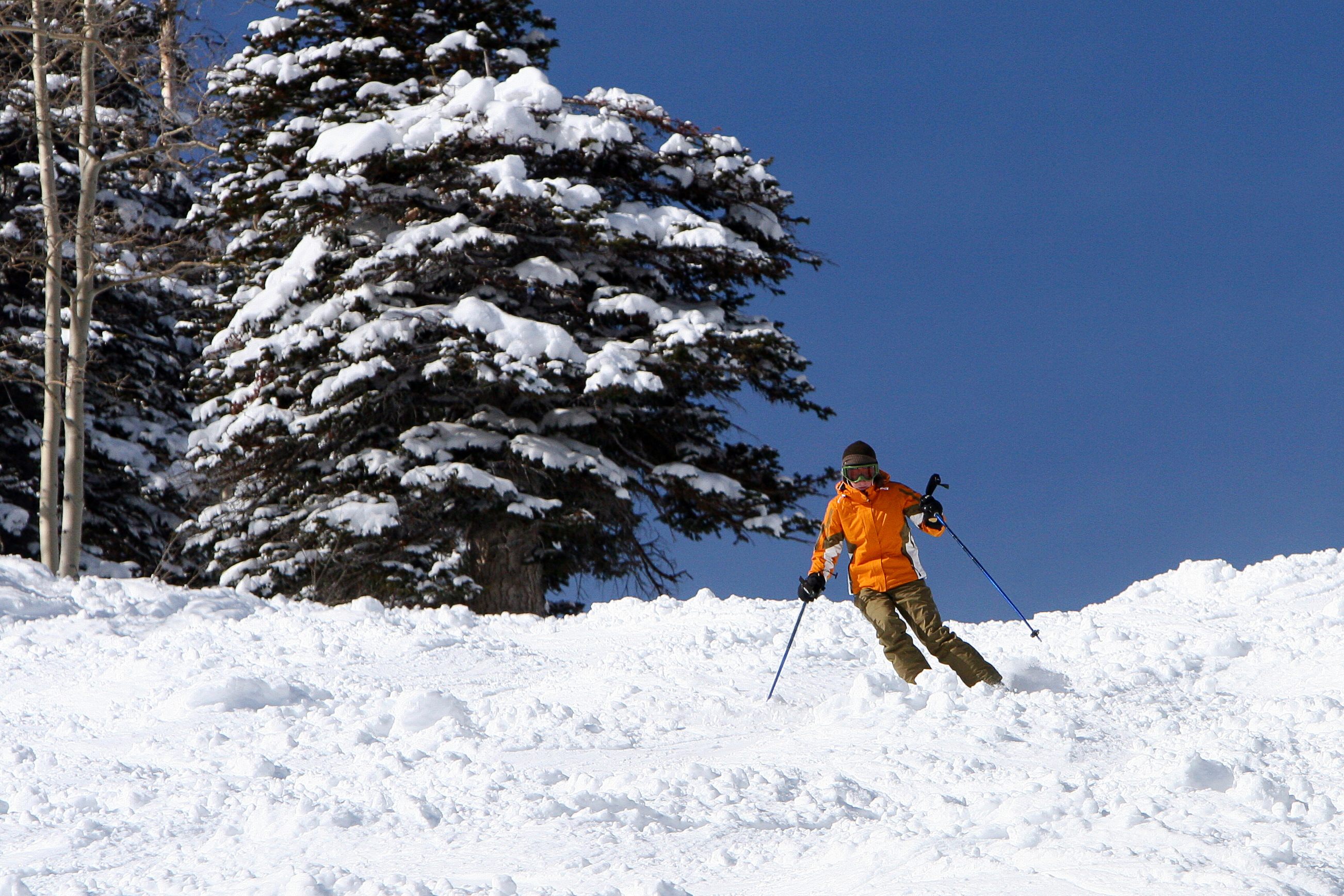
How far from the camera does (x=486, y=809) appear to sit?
212 inches

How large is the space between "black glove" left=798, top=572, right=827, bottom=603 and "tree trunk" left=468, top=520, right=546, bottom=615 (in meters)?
7.62

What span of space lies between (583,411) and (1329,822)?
420 inches

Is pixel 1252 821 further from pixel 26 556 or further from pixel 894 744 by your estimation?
pixel 26 556

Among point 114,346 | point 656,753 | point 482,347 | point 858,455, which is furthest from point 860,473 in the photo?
point 114,346

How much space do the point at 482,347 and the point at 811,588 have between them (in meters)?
7.63

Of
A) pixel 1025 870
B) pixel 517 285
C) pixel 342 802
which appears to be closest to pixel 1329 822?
pixel 1025 870

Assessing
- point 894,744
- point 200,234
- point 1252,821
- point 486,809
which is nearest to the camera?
point 1252,821

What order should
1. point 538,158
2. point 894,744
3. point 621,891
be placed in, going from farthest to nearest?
point 538,158 → point 894,744 → point 621,891

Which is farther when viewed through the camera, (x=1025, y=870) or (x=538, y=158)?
(x=538, y=158)

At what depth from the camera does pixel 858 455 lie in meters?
7.88

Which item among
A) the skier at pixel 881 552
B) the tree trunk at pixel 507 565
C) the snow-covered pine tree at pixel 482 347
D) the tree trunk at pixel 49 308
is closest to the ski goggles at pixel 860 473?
the skier at pixel 881 552

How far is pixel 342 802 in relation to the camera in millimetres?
5566

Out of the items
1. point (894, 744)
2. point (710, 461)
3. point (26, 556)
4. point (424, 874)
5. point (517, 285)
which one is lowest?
point (424, 874)

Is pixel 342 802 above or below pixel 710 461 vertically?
below
